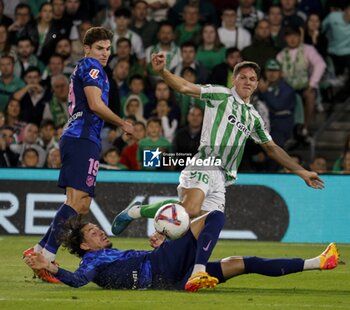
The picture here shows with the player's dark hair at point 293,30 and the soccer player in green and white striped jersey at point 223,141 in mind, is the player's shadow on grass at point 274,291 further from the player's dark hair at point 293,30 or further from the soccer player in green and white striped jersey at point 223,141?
the player's dark hair at point 293,30

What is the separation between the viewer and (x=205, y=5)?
19453 mm

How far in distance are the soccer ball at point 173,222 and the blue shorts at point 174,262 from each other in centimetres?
8

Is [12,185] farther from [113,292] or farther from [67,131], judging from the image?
[113,292]

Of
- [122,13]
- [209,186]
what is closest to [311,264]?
[209,186]

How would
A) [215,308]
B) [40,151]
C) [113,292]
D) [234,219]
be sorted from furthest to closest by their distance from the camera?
[40,151]
[234,219]
[113,292]
[215,308]

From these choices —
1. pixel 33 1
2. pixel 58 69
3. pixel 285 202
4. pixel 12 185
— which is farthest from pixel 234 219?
pixel 33 1

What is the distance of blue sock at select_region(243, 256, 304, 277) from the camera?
9.58 meters

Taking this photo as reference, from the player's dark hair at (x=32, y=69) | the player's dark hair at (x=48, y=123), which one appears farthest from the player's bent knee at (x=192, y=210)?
the player's dark hair at (x=32, y=69)

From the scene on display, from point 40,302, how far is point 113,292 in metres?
0.79

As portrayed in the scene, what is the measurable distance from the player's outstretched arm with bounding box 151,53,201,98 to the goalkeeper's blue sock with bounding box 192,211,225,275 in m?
1.11

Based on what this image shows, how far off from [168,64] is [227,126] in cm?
791

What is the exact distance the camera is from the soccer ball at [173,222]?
9.48 meters

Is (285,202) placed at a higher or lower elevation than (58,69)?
lower

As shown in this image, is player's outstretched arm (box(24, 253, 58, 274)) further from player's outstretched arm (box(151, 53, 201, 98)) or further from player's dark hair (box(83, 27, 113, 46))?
player's dark hair (box(83, 27, 113, 46))
